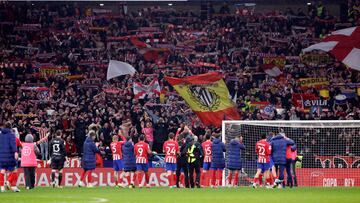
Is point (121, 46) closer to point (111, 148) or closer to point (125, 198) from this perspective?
point (111, 148)

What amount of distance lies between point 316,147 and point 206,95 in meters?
7.63

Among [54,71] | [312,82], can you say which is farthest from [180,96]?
[54,71]

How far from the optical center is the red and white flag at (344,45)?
158 feet

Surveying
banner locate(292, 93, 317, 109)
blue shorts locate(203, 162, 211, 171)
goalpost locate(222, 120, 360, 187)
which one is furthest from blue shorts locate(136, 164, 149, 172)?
banner locate(292, 93, 317, 109)

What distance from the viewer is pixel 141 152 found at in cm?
3572

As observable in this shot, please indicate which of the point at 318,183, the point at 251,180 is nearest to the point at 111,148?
the point at 251,180

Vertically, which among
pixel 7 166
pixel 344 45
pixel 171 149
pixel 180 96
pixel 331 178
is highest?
pixel 344 45

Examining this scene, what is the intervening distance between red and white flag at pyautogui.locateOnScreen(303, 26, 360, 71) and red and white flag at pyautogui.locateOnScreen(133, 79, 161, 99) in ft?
26.2

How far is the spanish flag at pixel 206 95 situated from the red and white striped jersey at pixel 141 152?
358 inches

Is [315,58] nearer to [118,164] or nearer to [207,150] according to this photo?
[207,150]

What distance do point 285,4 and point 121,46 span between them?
984 centimetres

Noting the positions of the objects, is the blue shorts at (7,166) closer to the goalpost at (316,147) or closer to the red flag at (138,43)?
the goalpost at (316,147)

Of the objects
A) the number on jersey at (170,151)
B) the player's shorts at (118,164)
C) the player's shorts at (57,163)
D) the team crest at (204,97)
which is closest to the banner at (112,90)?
the team crest at (204,97)

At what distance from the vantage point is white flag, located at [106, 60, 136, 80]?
48.2m
